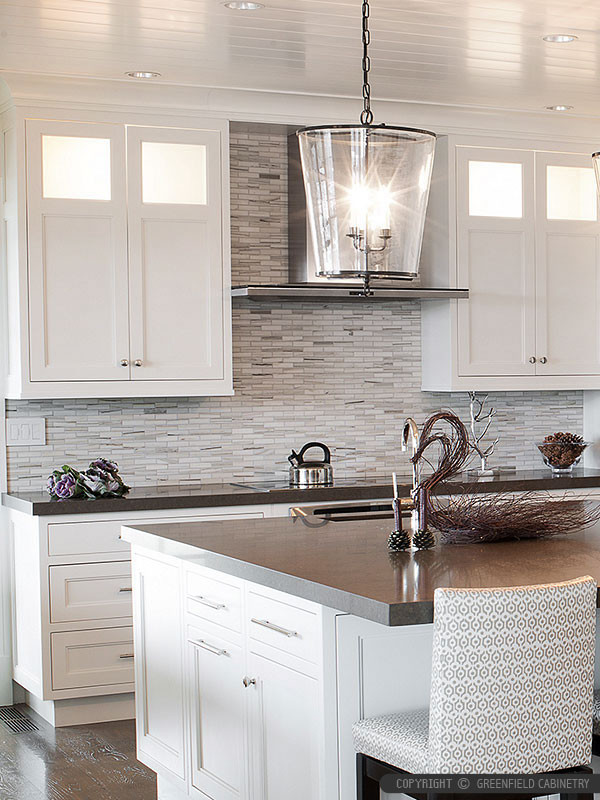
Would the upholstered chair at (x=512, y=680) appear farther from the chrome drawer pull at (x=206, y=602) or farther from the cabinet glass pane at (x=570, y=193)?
the cabinet glass pane at (x=570, y=193)

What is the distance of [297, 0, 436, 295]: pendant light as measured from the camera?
2.38 meters

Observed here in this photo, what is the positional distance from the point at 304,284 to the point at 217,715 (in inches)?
103

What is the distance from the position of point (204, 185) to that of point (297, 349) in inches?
38.1

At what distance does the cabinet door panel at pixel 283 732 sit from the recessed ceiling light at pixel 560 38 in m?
2.66

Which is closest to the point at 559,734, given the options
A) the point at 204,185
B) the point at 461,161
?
the point at 204,185

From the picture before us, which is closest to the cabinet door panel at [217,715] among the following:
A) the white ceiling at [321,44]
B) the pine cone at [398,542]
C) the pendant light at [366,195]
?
the pine cone at [398,542]

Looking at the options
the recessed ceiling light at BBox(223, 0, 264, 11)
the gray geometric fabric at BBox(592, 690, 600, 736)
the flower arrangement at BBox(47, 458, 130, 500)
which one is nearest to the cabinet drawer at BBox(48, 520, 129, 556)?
the flower arrangement at BBox(47, 458, 130, 500)

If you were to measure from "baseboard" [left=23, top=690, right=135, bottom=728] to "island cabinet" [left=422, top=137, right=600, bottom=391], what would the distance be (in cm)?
214

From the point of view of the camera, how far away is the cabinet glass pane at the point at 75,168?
4.57 meters

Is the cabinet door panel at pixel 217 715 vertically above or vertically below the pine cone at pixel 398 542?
below

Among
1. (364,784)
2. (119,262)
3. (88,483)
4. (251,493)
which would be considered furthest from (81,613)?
(364,784)

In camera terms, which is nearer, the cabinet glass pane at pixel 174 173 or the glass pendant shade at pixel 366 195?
the glass pendant shade at pixel 366 195

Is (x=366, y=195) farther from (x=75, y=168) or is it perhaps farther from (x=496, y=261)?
(x=496, y=261)

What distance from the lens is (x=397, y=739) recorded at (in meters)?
2.16
